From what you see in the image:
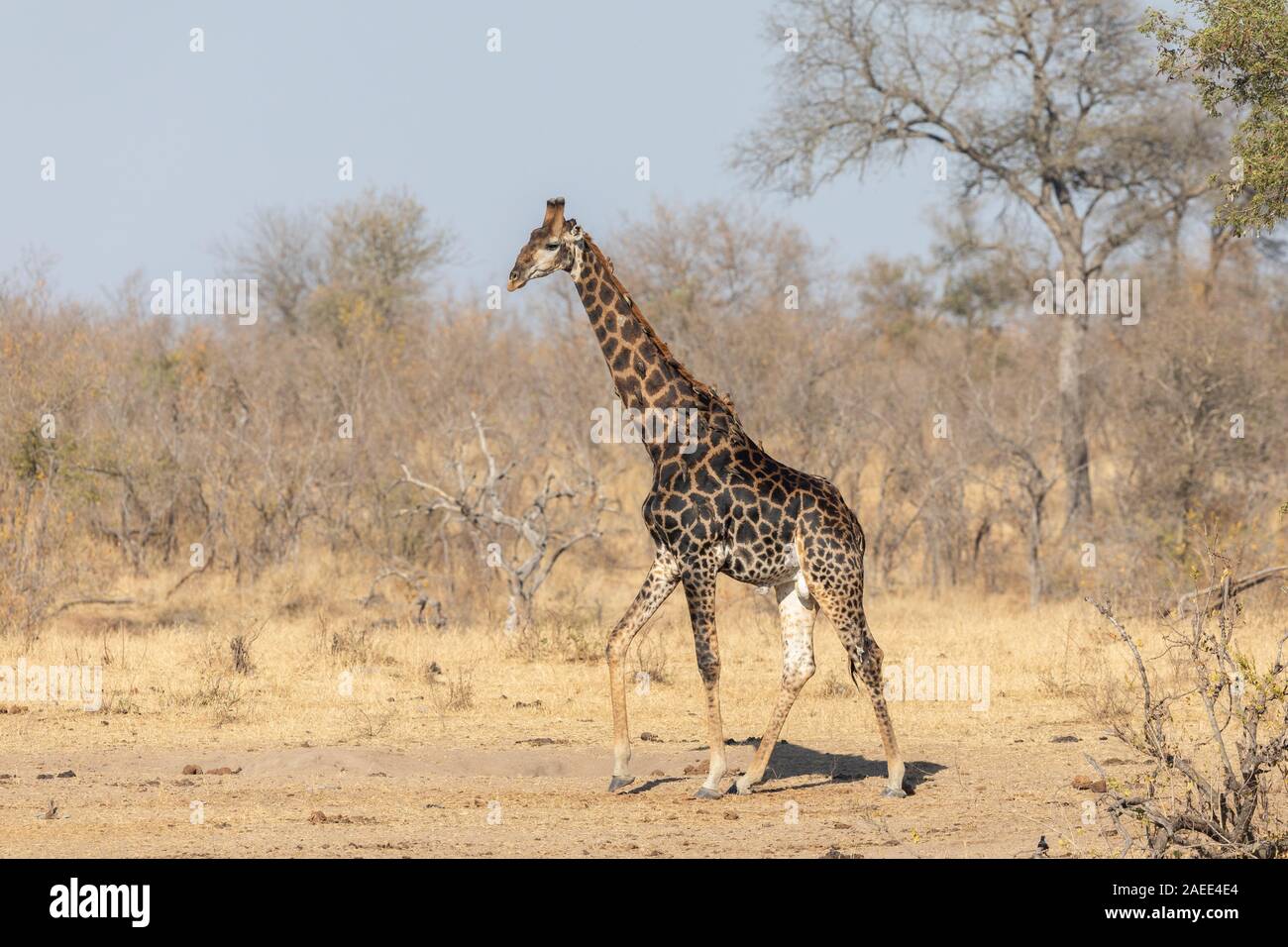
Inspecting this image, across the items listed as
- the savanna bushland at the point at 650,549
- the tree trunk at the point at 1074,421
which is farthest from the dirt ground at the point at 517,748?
the tree trunk at the point at 1074,421

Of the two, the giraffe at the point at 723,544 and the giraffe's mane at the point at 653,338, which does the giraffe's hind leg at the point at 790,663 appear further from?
the giraffe's mane at the point at 653,338

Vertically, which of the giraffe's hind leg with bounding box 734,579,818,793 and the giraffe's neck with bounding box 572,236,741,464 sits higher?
the giraffe's neck with bounding box 572,236,741,464

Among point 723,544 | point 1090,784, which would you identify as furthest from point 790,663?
point 1090,784

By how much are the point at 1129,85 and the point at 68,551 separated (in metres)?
15.3

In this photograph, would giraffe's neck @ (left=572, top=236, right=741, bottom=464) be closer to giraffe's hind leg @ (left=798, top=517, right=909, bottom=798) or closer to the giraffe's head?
the giraffe's head

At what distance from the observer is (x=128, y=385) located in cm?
2033

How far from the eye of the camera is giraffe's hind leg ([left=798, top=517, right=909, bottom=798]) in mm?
8375

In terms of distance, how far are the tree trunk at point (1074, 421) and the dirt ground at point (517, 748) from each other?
534 centimetres

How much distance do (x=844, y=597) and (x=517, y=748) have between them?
2.52 m

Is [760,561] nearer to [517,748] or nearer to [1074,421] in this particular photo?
[517,748]

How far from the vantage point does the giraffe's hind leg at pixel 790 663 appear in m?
8.62

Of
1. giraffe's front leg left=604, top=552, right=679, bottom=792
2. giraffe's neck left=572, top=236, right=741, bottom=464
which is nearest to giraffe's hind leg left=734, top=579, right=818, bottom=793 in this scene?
giraffe's front leg left=604, top=552, right=679, bottom=792
